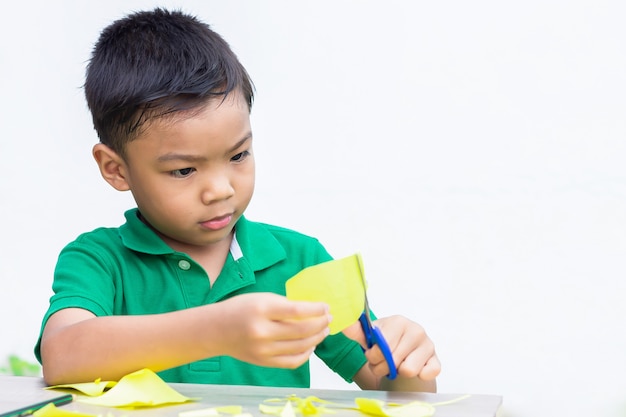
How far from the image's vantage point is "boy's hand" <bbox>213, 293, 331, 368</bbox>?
29.3 inches

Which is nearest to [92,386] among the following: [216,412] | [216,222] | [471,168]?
[216,412]

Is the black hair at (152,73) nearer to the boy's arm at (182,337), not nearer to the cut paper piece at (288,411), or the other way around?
the boy's arm at (182,337)

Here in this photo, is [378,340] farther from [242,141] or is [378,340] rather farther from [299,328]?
[242,141]

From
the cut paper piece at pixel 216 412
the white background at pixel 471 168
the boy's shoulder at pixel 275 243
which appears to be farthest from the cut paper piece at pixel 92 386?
the white background at pixel 471 168

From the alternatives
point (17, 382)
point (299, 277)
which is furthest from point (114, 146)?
point (299, 277)

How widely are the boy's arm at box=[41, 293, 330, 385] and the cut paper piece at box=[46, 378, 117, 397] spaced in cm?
1

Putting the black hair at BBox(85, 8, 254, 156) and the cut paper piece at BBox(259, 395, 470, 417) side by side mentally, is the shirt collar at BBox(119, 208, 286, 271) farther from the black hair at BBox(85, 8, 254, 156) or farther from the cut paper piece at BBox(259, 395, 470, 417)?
the cut paper piece at BBox(259, 395, 470, 417)

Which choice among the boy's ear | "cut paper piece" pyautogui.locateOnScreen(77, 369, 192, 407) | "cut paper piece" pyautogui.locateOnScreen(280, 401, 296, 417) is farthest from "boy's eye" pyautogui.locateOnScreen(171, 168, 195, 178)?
"cut paper piece" pyautogui.locateOnScreen(280, 401, 296, 417)

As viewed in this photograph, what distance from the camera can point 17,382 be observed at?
91 cm

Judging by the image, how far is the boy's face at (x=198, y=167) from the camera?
3.31 ft

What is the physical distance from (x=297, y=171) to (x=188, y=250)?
4.73 feet

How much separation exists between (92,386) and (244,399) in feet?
0.53

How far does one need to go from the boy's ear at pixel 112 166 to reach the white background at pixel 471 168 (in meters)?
1.45

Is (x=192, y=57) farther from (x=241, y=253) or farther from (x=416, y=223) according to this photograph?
(x=416, y=223)
